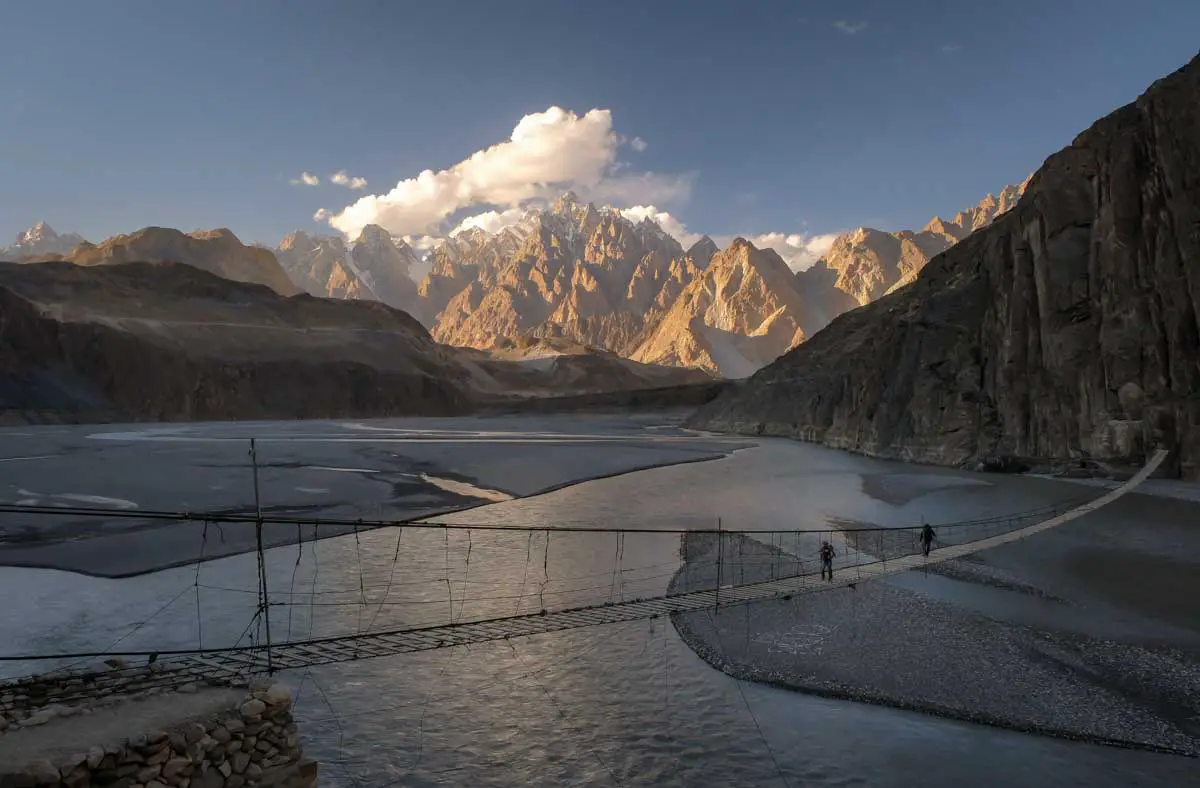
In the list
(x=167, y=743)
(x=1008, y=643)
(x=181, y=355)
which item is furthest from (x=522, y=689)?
(x=181, y=355)

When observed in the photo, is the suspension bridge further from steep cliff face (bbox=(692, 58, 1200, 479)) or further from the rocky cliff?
the rocky cliff

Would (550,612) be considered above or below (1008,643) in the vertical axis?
above

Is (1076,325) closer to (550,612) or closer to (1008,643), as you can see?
(1008,643)

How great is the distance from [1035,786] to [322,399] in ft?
546

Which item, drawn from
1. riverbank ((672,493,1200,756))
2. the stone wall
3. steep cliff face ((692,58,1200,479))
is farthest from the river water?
steep cliff face ((692,58,1200,479))

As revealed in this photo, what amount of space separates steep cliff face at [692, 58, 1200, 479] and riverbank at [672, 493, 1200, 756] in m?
23.4

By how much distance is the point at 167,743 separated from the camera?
A: 27.0 feet

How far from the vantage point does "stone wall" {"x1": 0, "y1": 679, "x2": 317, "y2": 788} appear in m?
7.68

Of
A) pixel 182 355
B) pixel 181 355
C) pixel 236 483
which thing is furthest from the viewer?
pixel 182 355

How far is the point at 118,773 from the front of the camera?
25.8 ft

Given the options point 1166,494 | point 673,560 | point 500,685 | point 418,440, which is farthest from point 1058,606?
point 418,440

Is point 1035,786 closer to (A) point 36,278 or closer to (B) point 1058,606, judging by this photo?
(B) point 1058,606

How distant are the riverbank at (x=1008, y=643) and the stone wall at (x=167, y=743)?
29.7 feet

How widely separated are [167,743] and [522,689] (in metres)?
6.98
